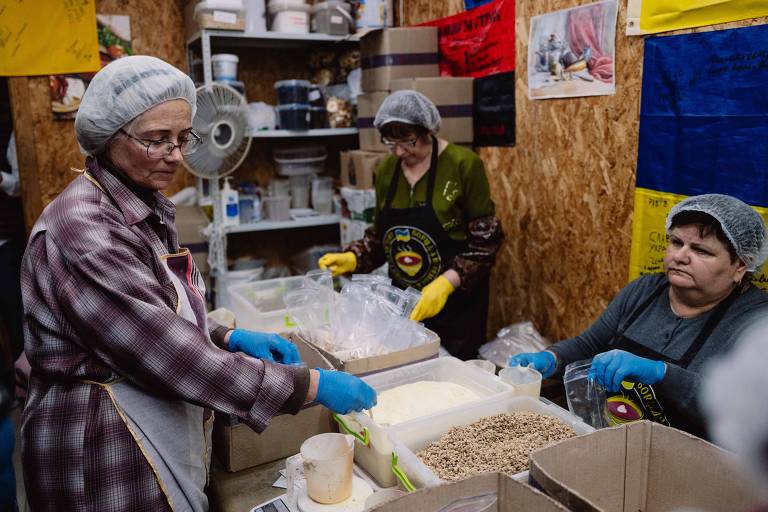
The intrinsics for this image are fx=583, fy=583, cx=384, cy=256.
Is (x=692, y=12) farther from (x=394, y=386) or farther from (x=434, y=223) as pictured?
(x=394, y=386)

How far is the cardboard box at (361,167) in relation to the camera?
135 inches

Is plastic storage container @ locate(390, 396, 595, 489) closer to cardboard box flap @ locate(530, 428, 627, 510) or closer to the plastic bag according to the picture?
cardboard box flap @ locate(530, 428, 627, 510)

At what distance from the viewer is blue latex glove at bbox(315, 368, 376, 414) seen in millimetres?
1303

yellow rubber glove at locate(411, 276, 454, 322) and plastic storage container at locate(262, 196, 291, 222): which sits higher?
plastic storage container at locate(262, 196, 291, 222)

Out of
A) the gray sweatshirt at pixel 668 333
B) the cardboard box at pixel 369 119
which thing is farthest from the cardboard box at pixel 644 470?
the cardboard box at pixel 369 119

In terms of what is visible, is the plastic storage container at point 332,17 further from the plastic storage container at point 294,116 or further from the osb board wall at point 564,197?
the osb board wall at point 564,197

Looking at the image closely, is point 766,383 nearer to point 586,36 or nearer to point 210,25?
point 586,36

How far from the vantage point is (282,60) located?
4.11 metres

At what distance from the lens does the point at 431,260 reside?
2.66 meters

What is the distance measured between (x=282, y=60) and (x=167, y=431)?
3.33 meters

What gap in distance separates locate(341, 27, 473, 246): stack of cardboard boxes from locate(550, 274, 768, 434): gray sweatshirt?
159 cm

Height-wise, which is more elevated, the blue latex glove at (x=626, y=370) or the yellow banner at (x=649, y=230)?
the yellow banner at (x=649, y=230)

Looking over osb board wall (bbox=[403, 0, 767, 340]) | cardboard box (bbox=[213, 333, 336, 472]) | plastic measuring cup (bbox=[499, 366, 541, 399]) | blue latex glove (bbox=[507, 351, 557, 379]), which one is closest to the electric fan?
osb board wall (bbox=[403, 0, 767, 340])

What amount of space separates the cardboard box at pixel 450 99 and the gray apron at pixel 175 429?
2.08 meters
